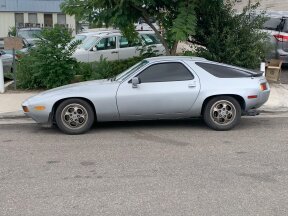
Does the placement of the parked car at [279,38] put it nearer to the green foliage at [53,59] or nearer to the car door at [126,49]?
the car door at [126,49]

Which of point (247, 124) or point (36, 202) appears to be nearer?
point (36, 202)

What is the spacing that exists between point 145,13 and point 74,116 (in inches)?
199

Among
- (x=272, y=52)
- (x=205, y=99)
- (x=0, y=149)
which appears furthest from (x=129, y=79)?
(x=272, y=52)

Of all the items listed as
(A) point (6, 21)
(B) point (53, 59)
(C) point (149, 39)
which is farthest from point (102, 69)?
(A) point (6, 21)

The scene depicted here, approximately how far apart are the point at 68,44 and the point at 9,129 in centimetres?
427

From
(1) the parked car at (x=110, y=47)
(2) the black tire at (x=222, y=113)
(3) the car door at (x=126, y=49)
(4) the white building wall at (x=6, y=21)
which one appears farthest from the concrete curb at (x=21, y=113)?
(4) the white building wall at (x=6, y=21)

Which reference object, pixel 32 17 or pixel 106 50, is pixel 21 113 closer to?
pixel 106 50

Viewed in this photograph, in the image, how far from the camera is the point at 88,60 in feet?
45.7

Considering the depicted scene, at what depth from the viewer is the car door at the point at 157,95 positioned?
7422mm

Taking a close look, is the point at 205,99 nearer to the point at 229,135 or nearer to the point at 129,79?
the point at 229,135

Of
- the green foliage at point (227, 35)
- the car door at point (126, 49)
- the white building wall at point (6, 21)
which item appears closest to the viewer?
the green foliage at point (227, 35)

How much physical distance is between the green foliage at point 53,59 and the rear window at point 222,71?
4.77 meters

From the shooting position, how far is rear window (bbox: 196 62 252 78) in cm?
774

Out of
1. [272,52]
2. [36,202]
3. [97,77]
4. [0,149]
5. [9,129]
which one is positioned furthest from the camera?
[272,52]
